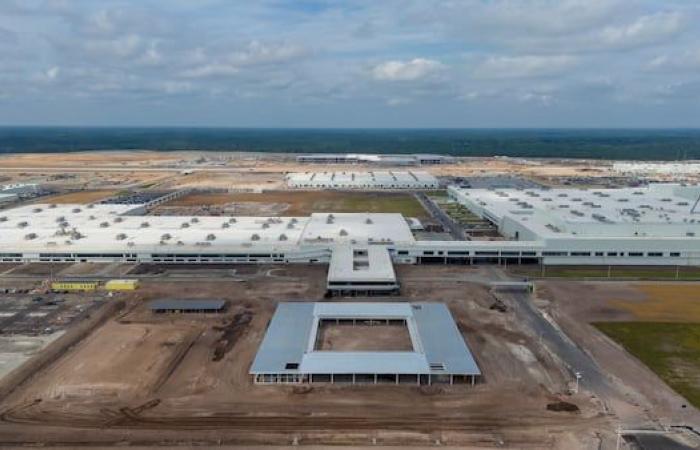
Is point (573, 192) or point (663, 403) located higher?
point (573, 192)

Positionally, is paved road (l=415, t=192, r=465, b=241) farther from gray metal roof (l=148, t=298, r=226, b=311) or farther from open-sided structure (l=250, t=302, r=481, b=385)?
gray metal roof (l=148, t=298, r=226, b=311)

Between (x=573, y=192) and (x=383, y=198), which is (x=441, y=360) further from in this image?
(x=383, y=198)

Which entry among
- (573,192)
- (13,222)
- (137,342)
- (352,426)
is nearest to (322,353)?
(352,426)

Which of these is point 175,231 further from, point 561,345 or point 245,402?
point 561,345

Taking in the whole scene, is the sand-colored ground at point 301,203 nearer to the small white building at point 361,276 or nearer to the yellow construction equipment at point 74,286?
the small white building at point 361,276

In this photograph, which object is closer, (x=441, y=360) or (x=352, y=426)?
(x=352, y=426)

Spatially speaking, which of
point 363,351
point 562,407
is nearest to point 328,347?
point 363,351

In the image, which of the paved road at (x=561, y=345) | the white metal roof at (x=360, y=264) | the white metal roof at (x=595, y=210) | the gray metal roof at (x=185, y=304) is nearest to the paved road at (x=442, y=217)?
the white metal roof at (x=595, y=210)

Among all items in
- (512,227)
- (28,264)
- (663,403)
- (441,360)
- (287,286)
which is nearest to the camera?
(663,403)
